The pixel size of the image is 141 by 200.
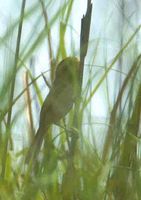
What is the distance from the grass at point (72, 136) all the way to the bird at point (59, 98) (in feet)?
0.04

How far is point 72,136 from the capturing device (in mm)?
685

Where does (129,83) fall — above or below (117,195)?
above

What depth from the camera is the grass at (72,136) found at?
0.65 m

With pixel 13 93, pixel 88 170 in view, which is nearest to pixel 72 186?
pixel 88 170

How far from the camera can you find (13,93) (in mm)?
691

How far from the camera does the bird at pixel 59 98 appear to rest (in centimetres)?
69

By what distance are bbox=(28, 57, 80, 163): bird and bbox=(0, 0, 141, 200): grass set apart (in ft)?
0.04

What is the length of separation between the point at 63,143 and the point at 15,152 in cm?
7

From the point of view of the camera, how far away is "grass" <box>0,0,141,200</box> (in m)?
0.65

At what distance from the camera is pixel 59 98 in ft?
2.47

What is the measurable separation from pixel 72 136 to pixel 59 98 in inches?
3.3

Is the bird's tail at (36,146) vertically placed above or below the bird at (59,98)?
below

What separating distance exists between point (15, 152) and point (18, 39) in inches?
6.0

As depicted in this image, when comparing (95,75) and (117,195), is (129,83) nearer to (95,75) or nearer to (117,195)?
(95,75)
